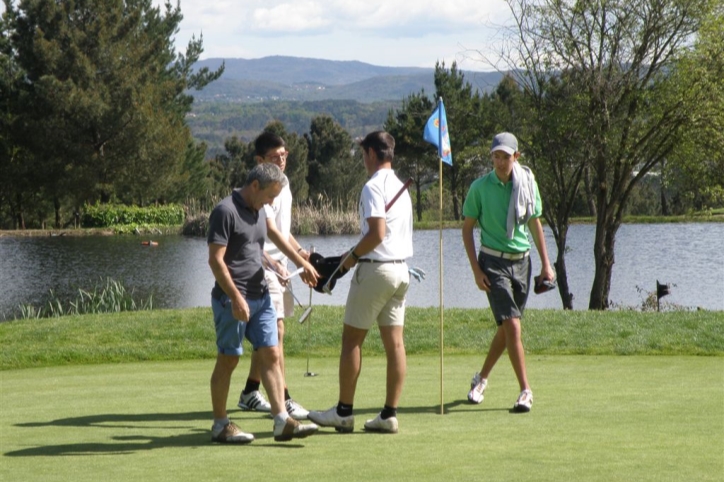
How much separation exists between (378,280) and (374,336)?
6.21 m

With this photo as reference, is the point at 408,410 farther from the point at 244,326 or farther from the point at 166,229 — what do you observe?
the point at 166,229

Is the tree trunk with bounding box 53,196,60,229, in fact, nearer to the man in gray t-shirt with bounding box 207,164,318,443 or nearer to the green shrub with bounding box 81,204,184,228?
the green shrub with bounding box 81,204,184,228

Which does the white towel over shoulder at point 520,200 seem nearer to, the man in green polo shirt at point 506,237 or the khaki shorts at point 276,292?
the man in green polo shirt at point 506,237

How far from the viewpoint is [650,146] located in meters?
21.2

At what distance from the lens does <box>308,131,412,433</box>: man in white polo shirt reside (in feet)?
21.4

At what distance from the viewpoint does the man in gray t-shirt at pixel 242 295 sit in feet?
20.5

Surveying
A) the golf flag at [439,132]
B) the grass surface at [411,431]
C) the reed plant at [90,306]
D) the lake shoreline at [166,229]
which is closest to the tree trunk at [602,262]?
the reed plant at [90,306]

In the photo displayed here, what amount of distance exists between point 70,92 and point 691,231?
30728 millimetres

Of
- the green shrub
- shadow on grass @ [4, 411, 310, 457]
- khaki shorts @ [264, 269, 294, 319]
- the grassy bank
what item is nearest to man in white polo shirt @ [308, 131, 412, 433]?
shadow on grass @ [4, 411, 310, 457]

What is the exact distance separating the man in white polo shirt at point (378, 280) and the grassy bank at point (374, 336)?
434cm

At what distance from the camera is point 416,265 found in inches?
1339

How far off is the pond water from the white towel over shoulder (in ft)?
52.1

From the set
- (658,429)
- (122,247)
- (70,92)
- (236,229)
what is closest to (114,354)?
(236,229)

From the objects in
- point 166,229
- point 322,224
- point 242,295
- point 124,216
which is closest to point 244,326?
point 242,295
